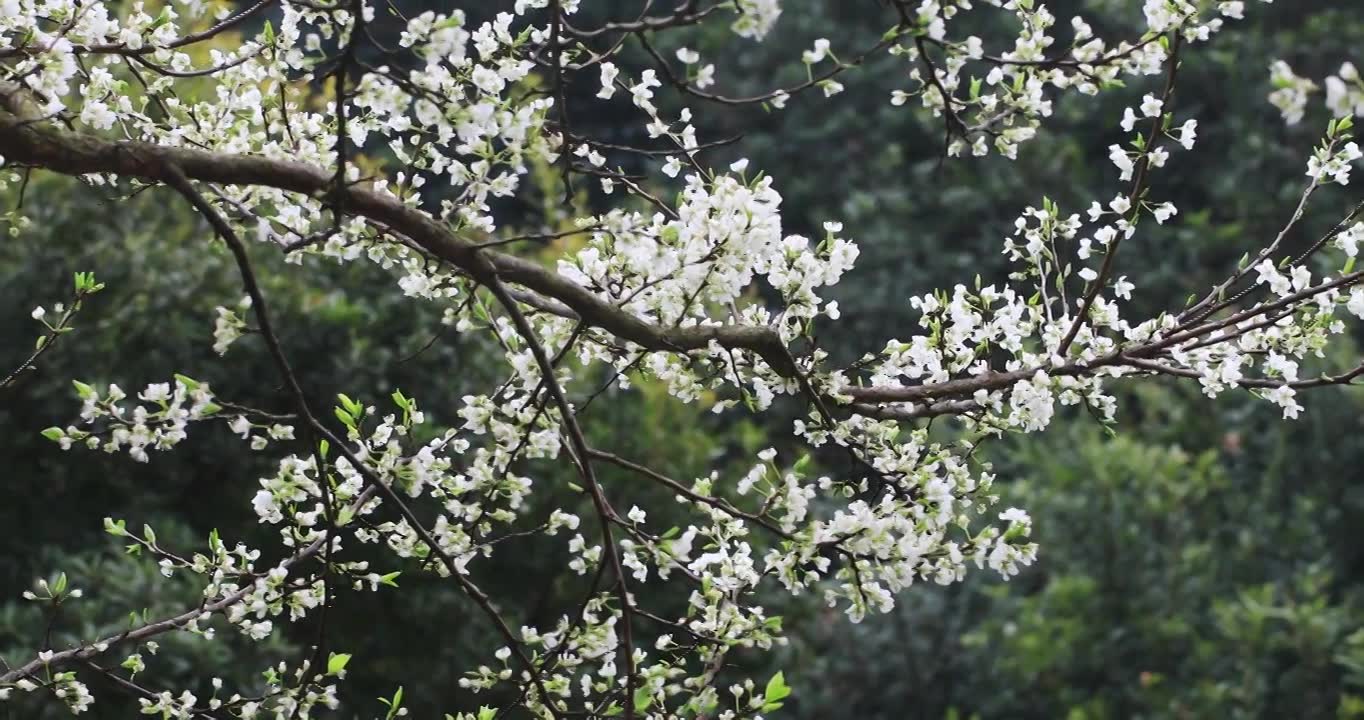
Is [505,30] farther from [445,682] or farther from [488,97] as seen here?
[445,682]

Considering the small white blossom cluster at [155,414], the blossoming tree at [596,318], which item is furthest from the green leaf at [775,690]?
the small white blossom cluster at [155,414]

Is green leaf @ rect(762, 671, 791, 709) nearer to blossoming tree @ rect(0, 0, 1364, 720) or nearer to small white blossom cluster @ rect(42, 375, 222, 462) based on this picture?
blossoming tree @ rect(0, 0, 1364, 720)

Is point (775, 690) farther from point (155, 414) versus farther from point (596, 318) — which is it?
point (155, 414)

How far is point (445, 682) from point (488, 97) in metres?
4.34

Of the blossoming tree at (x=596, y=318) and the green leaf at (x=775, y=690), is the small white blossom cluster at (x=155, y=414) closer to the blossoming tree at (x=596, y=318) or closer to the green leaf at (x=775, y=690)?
the blossoming tree at (x=596, y=318)

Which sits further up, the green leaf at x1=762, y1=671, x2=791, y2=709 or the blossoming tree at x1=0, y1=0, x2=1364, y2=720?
the blossoming tree at x1=0, y1=0, x2=1364, y2=720

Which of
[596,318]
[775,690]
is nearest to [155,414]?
[596,318]

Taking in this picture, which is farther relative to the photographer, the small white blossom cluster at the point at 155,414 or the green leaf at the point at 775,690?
the green leaf at the point at 775,690

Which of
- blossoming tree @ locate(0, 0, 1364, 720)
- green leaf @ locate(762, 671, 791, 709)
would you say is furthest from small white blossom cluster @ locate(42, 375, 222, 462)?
green leaf @ locate(762, 671, 791, 709)

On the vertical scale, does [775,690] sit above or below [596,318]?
below

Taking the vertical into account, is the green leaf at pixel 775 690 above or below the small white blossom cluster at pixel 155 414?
below

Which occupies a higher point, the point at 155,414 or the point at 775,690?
the point at 155,414

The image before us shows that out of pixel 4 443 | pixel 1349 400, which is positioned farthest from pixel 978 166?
pixel 4 443

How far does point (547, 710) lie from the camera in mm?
2305
